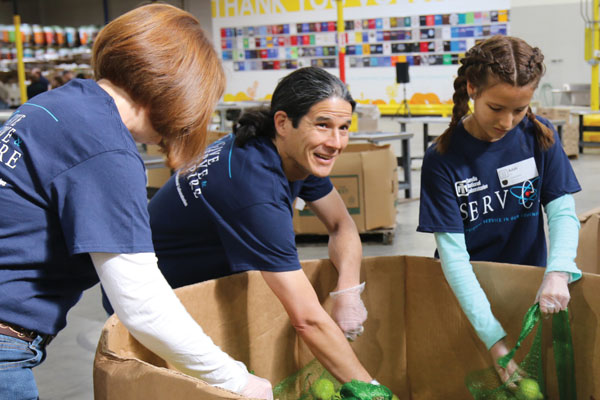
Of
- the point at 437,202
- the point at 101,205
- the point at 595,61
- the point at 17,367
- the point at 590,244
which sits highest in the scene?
the point at 595,61

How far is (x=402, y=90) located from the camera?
12.4 metres

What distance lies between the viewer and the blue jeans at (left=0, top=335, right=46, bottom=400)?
963 millimetres

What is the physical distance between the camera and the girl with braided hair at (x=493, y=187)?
4.95 ft

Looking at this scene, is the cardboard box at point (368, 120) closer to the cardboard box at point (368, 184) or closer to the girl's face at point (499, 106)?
the cardboard box at point (368, 184)

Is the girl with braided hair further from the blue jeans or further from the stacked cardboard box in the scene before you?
the stacked cardboard box

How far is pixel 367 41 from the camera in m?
12.4

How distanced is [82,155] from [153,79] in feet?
0.53

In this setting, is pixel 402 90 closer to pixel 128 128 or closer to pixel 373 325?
pixel 373 325

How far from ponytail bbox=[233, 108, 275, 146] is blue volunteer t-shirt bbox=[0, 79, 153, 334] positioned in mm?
597

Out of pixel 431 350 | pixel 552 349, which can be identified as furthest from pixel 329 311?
pixel 552 349

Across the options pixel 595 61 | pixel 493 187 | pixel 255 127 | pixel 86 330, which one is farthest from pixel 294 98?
pixel 595 61

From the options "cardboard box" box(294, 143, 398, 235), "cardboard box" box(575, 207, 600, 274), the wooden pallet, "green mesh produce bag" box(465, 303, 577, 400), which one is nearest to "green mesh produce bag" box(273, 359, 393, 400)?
"green mesh produce bag" box(465, 303, 577, 400)

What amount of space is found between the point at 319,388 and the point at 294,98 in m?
0.69

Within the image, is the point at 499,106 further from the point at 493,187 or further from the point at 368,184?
the point at 368,184
